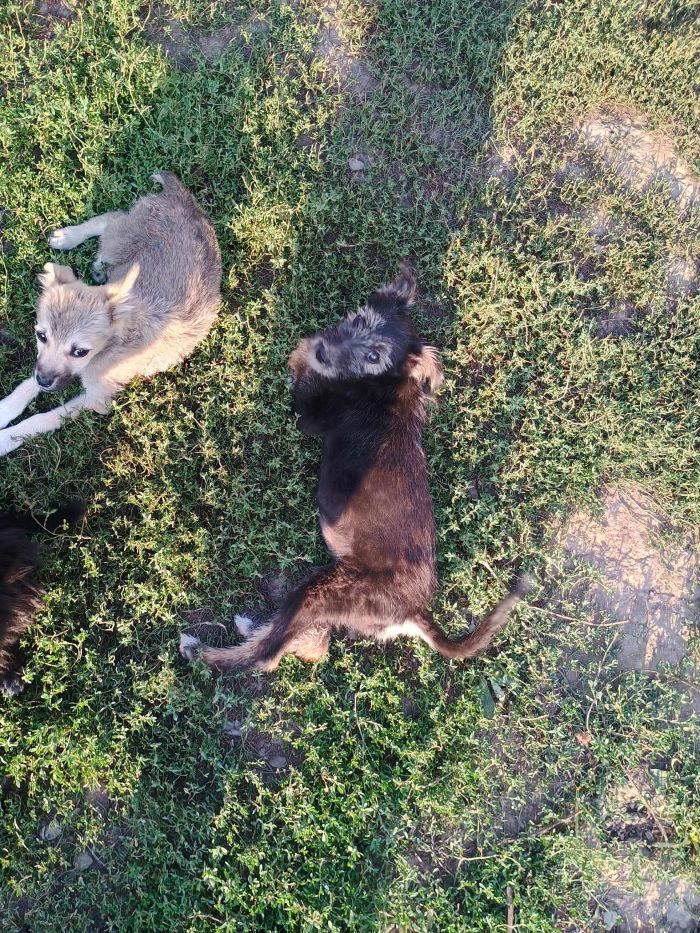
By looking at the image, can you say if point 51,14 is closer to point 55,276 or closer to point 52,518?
point 55,276

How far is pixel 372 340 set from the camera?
15.5 feet

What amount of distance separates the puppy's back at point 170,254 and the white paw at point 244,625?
2476mm

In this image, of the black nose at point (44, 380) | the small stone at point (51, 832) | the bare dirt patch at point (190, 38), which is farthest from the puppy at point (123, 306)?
the small stone at point (51, 832)

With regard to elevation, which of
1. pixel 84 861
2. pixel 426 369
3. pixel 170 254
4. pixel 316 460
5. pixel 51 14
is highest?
pixel 51 14

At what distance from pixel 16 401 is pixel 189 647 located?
249 cm

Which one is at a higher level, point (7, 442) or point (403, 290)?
point (403, 290)

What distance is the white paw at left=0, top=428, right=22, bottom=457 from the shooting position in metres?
4.84

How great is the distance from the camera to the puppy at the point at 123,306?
4289 mm

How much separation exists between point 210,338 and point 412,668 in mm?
3468

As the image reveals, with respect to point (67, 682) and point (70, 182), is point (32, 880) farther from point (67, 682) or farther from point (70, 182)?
point (70, 182)

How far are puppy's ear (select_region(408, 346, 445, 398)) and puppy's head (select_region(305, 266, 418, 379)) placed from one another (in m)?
0.09

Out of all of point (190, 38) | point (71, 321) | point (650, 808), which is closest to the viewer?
point (71, 321)

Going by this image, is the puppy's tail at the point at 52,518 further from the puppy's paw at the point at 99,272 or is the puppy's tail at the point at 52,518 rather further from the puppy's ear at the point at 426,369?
the puppy's ear at the point at 426,369

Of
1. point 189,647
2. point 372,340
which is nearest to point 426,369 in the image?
point 372,340
